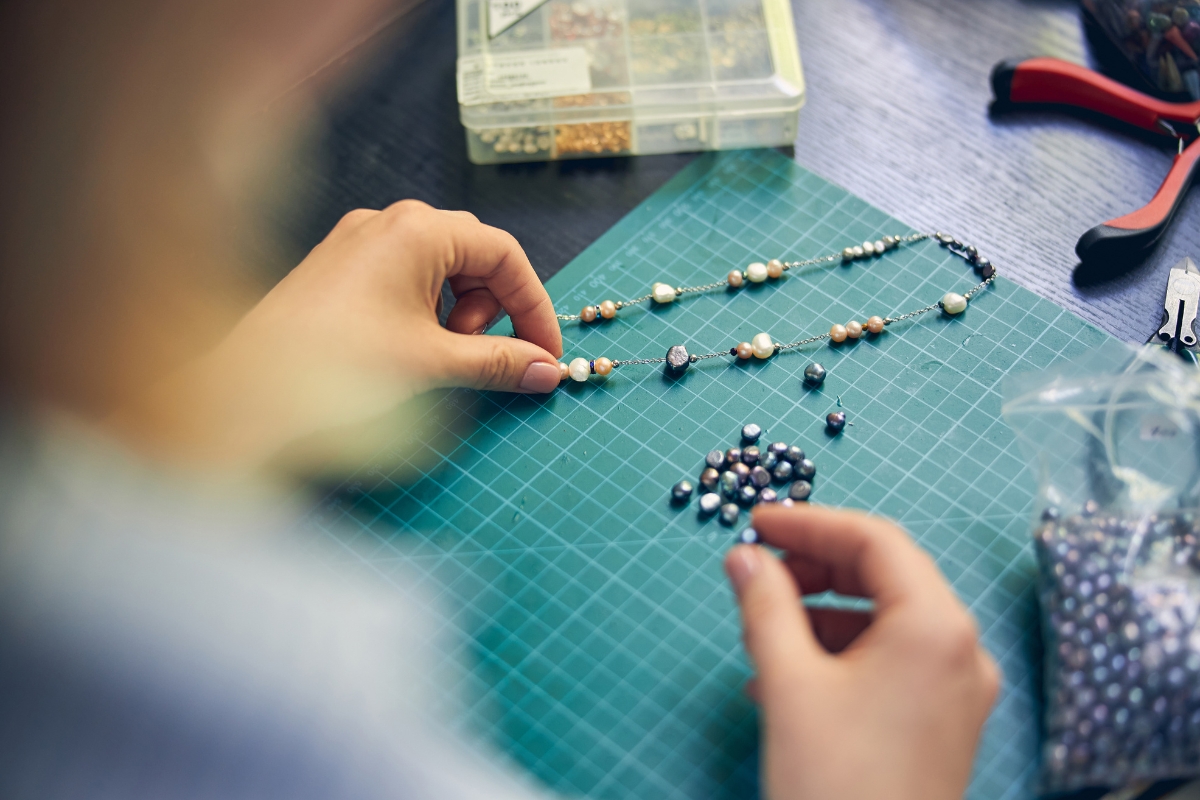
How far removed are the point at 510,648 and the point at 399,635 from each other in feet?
0.52

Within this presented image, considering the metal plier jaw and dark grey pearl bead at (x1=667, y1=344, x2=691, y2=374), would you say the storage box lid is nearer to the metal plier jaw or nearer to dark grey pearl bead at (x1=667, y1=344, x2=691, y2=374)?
dark grey pearl bead at (x1=667, y1=344, x2=691, y2=374)

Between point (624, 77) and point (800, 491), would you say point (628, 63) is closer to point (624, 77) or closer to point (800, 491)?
point (624, 77)

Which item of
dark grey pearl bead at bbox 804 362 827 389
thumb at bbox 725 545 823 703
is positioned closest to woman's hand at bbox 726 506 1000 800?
thumb at bbox 725 545 823 703

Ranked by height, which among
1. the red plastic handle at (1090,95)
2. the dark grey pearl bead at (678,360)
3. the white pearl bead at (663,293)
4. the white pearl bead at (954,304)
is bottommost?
the dark grey pearl bead at (678,360)

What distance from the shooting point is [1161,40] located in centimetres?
162

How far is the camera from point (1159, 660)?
1083 millimetres

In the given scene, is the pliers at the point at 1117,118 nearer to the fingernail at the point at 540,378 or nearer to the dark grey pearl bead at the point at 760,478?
the dark grey pearl bead at the point at 760,478

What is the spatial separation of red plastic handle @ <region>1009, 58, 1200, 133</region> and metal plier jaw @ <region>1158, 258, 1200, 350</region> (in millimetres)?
293

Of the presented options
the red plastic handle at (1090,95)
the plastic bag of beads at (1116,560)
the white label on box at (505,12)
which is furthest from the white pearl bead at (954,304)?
the white label on box at (505,12)

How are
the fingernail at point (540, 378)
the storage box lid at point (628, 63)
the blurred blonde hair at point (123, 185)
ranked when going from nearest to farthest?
the fingernail at point (540, 378) → the blurred blonde hair at point (123, 185) → the storage box lid at point (628, 63)

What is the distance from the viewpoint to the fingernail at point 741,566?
3.66 feet

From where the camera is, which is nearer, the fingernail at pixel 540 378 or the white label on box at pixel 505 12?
the fingernail at pixel 540 378

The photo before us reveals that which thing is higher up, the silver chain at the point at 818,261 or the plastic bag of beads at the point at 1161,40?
the plastic bag of beads at the point at 1161,40

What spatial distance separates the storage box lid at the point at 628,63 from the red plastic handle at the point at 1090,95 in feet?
1.40
